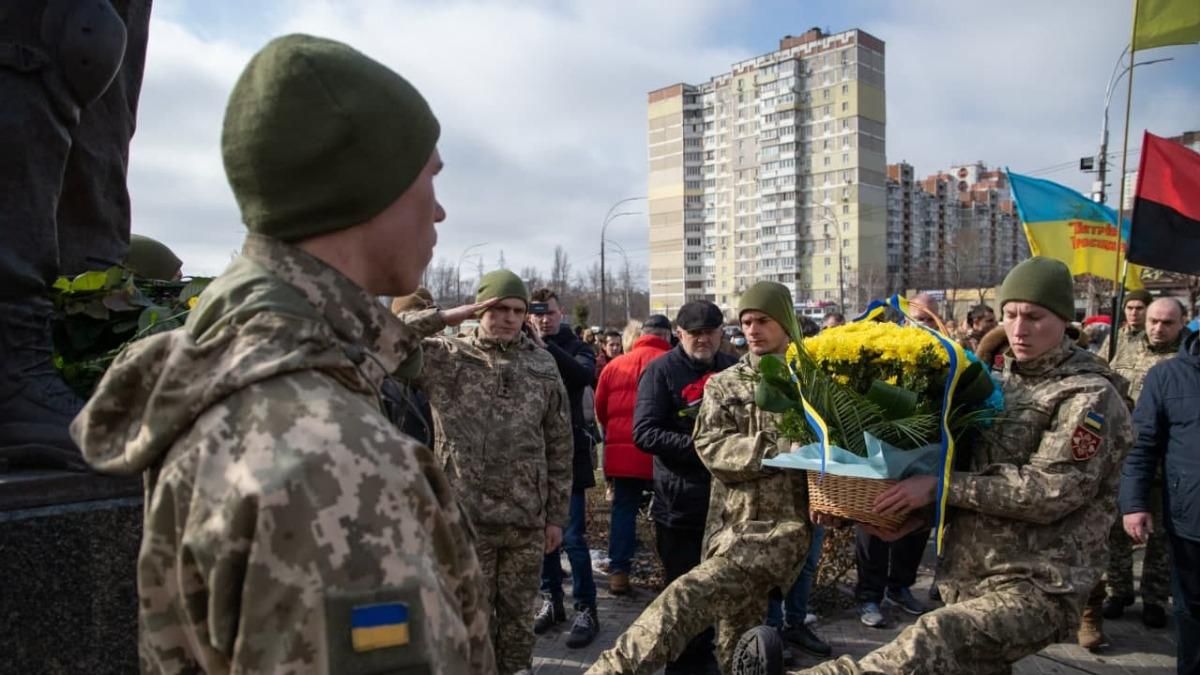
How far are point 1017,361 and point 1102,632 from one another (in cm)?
274

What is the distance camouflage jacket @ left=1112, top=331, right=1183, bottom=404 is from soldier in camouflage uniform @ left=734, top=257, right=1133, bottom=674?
3.33 metres

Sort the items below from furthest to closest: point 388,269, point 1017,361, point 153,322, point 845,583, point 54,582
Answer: point 845,583, point 1017,361, point 153,322, point 54,582, point 388,269

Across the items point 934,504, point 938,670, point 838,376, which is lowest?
point 938,670

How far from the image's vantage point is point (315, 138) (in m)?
1.19

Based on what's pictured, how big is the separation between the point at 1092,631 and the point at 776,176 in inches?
3024

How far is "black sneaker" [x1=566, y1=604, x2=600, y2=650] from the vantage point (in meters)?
5.24

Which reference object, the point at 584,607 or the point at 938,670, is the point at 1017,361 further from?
the point at 584,607

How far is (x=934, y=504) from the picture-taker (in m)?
3.41

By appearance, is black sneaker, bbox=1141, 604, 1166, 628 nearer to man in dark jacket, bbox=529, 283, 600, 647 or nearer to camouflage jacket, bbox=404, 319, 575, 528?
man in dark jacket, bbox=529, 283, 600, 647

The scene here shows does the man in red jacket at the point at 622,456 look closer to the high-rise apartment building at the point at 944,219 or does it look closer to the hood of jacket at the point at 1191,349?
the hood of jacket at the point at 1191,349

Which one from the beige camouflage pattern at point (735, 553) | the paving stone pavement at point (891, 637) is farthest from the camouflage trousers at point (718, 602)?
the paving stone pavement at point (891, 637)

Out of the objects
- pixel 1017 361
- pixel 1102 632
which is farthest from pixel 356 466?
pixel 1102 632

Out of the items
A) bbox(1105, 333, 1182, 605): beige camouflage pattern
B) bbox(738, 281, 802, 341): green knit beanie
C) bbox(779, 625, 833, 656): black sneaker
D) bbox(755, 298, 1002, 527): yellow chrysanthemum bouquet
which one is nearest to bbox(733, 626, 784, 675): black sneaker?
bbox(755, 298, 1002, 527): yellow chrysanthemum bouquet

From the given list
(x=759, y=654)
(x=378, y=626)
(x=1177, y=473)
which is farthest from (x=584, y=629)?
(x=378, y=626)
